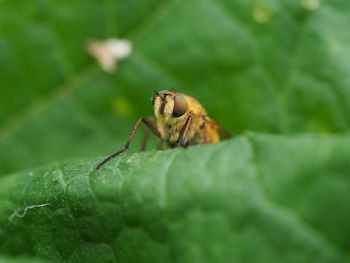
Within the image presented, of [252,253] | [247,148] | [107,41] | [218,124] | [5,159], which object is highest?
[107,41]

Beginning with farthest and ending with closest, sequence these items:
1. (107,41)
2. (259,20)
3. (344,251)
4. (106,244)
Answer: (107,41), (259,20), (106,244), (344,251)

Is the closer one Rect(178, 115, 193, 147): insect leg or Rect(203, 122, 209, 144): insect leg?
Rect(178, 115, 193, 147): insect leg

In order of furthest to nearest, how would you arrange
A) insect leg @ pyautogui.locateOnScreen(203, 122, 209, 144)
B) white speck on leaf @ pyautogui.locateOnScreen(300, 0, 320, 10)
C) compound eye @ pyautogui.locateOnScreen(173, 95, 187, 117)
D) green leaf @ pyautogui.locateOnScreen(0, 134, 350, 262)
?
insect leg @ pyautogui.locateOnScreen(203, 122, 209, 144), white speck on leaf @ pyautogui.locateOnScreen(300, 0, 320, 10), compound eye @ pyautogui.locateOnScreen(173, 95, 187, 117), green leaf @ pyautogui.locateOnScreen(0, 134, 350, 262)

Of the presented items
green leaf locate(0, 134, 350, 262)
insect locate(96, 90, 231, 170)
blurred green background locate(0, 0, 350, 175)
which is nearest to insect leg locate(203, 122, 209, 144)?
insect locate(96, 90, 231, 170)

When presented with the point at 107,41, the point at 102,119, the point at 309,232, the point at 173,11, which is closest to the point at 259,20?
the point at 173,11

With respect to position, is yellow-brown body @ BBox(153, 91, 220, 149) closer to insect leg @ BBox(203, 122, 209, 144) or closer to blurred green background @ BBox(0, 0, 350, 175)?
insect leg @ BBox(203, 122, 209, 144)

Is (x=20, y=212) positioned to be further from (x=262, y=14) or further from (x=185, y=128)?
(x=262, y=14)

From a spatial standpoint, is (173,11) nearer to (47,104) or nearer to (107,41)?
(107,41)

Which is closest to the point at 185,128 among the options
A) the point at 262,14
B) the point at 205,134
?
the point at 205,134
